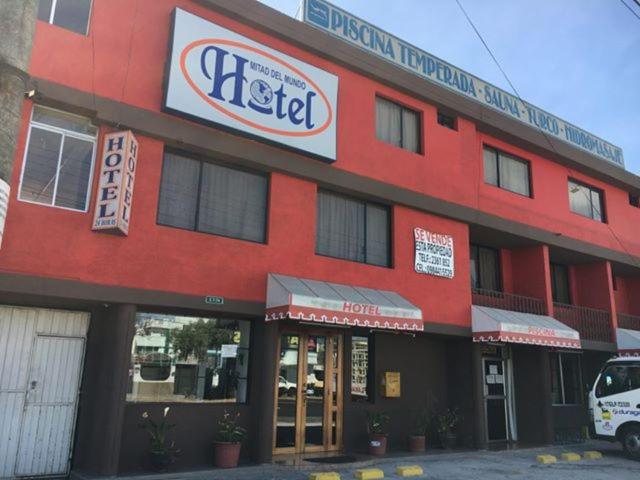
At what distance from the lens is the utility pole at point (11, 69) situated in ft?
11.6

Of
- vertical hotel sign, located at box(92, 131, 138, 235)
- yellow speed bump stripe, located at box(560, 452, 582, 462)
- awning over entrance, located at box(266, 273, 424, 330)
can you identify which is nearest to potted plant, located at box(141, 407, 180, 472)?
awning over entrance, located at box(266, 273, 424, 330)

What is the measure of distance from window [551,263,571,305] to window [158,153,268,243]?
514 inches

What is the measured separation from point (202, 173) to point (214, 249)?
1.67m

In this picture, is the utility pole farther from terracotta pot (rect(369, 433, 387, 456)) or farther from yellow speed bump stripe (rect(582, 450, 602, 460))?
yellow speed bump stripe (rect(582, 450, 602, 460))

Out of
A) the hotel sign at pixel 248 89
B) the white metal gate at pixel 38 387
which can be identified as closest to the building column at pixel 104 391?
the white metal gate at pixel 38 387

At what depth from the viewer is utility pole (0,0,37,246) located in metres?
3.55

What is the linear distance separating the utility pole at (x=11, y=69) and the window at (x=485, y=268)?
15688mm

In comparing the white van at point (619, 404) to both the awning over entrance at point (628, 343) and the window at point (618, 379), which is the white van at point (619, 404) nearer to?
the window at point (618, 379)

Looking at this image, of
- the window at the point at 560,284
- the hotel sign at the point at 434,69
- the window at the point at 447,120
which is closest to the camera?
the hotel sign at the point at 434,69

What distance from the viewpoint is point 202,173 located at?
11.6 m

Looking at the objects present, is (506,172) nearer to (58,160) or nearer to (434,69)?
(434,69)

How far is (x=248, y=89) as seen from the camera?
1198cm

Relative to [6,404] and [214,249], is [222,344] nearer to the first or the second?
[214,249]

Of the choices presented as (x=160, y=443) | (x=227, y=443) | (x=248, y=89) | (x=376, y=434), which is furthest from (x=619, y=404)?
(x=248, y=89)
